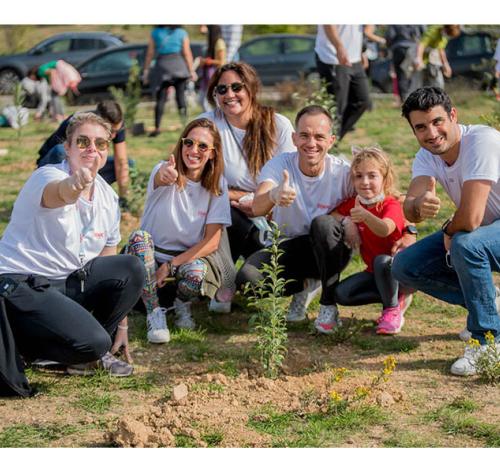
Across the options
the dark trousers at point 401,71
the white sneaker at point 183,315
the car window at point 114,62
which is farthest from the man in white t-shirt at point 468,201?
the car window at point 114,62

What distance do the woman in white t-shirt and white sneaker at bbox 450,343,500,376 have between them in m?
1.65

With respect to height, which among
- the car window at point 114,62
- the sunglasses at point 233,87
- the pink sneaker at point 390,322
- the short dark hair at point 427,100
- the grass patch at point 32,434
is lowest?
the grass patch at point 32,434

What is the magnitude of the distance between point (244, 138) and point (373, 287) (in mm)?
1323

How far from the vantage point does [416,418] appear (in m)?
4.30

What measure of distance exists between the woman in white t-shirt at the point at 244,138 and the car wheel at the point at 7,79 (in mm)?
14785

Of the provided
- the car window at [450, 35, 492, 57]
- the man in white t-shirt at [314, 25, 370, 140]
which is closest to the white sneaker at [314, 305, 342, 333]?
the man in white t-shirt at [314, 25, 370, 140]

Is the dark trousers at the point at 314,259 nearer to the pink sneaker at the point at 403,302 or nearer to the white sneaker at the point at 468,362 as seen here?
the pink sneaker at the point at 403,302

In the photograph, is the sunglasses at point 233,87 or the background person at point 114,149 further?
the background person at point 114,149

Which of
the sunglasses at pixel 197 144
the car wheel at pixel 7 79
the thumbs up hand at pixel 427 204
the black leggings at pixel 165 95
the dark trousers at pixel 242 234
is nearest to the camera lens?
the thumbs up hand at pixel 427 204

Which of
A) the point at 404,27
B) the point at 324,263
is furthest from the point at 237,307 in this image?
the point at 404,27

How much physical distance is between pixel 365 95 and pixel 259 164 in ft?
10.9

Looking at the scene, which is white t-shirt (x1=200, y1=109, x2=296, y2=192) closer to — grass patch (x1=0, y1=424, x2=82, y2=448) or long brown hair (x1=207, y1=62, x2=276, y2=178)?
long brown hair (x1=207, y1=62, x2=276, y2=178)

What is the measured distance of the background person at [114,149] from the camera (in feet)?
20.6

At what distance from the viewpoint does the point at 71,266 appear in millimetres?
4875
